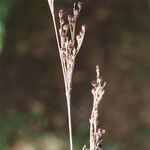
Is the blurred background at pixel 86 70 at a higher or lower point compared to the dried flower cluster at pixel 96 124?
higher

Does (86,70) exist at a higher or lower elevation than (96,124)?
higher

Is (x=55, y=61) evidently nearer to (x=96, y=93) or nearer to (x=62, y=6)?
(x=62, y=6)

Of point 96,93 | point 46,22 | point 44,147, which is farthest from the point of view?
point 46,22

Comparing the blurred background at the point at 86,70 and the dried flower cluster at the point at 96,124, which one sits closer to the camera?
the dried flower cluster at the point at 96,124

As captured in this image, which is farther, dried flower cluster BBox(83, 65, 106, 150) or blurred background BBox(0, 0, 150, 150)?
blurred background BBox(0, 0, 150, 150)

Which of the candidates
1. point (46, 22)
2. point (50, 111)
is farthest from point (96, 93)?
point (46, 22)

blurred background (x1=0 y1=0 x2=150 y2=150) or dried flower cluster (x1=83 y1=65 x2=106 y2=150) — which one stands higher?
blurred background (x1=0 y1=0 x2=150 y2=150)

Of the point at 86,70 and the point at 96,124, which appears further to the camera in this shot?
the point at 86,70

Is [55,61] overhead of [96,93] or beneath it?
overhead
